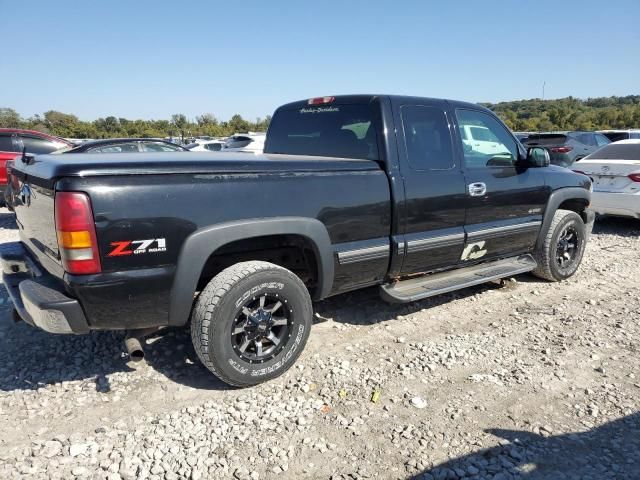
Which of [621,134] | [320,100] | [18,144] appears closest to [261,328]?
[320,100]

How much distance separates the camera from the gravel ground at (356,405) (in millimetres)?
2271

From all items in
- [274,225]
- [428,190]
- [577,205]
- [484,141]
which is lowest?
[577,205]

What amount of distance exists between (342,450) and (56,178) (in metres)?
2.04

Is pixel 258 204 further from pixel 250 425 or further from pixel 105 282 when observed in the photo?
pixel 250 425

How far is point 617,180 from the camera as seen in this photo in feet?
23.5

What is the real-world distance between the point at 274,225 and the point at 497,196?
233 cm

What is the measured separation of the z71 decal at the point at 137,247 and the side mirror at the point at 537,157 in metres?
3.50

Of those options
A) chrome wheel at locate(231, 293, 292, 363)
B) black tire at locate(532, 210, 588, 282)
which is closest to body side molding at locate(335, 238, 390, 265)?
chrome wheel at locate(231, 293, 292, 363)

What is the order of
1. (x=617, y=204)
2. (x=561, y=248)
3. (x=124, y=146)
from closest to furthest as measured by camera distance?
(x=561, y=248) → (x=617, y=204) → (x=124, y=146)

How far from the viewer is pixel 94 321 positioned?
8.08 ft

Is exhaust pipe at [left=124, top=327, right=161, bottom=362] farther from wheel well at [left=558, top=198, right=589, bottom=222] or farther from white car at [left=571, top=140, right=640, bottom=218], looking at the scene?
white car at [left=571, top=140, right=640, bottom=218]

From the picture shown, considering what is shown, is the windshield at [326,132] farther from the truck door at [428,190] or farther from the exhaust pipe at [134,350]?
the exhaust pipe at [134,350]

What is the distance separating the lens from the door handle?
3883 mm

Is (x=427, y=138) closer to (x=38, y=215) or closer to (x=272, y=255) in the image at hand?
(x=272, y=255)
